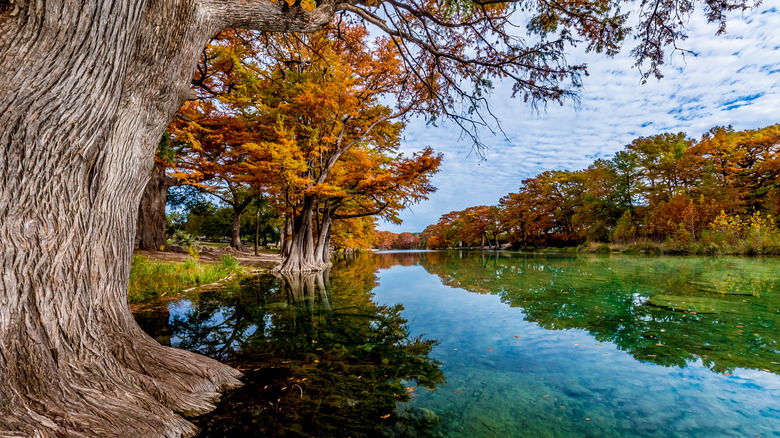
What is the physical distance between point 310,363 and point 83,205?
2.27 m

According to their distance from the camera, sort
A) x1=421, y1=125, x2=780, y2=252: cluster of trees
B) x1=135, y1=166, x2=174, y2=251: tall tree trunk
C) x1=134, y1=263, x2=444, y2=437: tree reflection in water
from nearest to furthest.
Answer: x1=134, y1=263, x2=444, y2=437: tree reflection in water, x1=135, y1=166, x2=174, y2=251: tall tree trunk, x1=421, y1=125, x2=780, y2=252: cluster of trees

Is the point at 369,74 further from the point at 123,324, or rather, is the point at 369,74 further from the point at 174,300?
the point at 123,324

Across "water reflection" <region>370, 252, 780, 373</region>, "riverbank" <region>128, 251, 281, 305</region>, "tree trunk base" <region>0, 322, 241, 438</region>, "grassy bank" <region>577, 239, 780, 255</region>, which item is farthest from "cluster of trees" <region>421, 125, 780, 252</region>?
"riverbank" <region>128, 251, 281, 305</region>

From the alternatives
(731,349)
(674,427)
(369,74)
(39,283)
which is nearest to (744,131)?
(369,74)

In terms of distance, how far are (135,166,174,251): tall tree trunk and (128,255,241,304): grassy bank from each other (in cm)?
571

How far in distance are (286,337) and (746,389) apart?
182 inches

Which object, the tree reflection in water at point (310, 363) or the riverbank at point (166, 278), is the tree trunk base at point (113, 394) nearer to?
the tree reflection in water at point (310, 363)

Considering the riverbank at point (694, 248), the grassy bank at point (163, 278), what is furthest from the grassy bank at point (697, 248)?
the grassy bank at point (163, 278)

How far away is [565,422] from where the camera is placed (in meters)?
2.08

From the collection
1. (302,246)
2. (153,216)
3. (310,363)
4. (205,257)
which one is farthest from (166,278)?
(205,257)

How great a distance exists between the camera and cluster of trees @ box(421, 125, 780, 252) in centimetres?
1762

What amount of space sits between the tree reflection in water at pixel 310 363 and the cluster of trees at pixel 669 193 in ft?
66.0

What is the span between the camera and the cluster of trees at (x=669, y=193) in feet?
57.8

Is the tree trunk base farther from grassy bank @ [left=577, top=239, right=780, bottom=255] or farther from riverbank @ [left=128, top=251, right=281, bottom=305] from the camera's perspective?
grassy bank @ [left=577, top=239, right=780, bottom=255]
